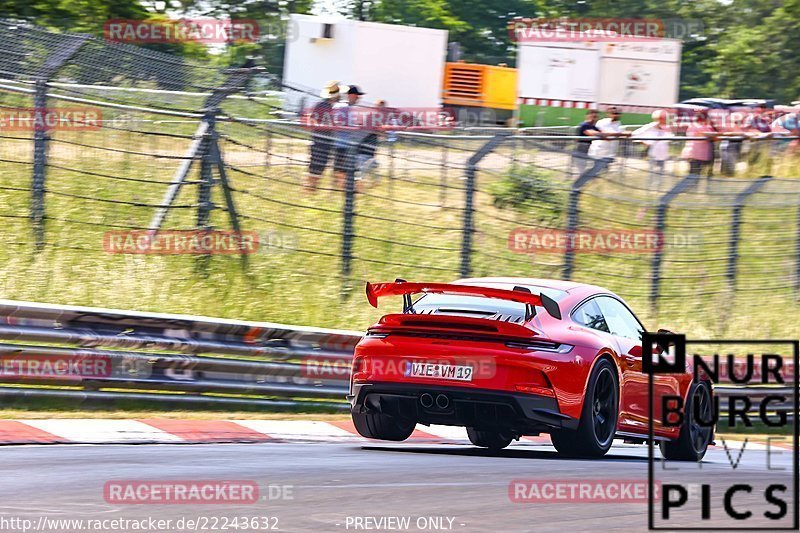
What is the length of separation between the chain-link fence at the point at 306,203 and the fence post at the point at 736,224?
21 millimetres

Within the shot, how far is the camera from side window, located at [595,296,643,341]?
10094 millimetres

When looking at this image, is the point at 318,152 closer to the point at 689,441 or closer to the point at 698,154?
the point at 689,441

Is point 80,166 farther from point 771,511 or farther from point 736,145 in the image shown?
point 736,145

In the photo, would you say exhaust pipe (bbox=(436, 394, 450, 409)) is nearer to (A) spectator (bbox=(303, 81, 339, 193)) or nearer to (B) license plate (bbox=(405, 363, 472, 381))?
(B) license plate (bbox=(405, 363, 472, 381))

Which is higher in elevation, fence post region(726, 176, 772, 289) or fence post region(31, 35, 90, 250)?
fence post region(31, 35, 90, 250)

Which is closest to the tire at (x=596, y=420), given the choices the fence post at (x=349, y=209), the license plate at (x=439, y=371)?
the license plate at (x=439, y=371)

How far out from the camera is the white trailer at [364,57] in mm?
33844

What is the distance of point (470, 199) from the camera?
15.5 m

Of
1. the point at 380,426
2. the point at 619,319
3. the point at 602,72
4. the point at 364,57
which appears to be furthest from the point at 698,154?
the point at 602,72

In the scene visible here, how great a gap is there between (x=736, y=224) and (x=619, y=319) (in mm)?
7609

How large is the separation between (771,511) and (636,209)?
991cm

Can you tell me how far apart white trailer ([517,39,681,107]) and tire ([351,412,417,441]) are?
2586 cm

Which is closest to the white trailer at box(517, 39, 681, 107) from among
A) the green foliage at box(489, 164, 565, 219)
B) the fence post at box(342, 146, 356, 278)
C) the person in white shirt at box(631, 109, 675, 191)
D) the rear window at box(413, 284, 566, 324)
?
the person in white shirt at box(631, 109, 675, 191)

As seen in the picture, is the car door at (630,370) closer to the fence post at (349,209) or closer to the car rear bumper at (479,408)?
the car rear bumper at (479,408)
